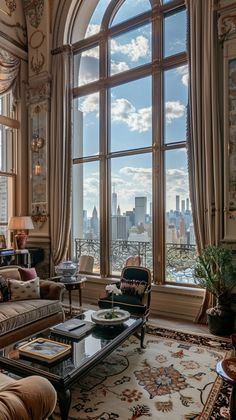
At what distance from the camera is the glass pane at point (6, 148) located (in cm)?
645

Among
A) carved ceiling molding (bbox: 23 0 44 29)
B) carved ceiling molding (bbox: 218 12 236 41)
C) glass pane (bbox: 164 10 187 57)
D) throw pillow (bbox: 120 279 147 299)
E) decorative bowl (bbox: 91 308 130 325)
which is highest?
carved ceiling molding (bbox: 23 0 44 29)

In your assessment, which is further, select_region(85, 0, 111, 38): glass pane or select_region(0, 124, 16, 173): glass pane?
select_region(0, 124, 16, 173): glass pane

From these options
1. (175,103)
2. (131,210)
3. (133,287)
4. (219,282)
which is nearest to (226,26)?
(175,103)

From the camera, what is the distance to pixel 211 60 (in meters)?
4.34

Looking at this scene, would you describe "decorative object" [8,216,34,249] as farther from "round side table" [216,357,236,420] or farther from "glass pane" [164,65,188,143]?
"round side table" [216,357,236,420]

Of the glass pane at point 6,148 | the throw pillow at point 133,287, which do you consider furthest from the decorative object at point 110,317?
the glass pane at point 6,148

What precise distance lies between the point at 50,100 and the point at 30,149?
1154 mm

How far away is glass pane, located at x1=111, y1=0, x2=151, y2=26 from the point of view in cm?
547

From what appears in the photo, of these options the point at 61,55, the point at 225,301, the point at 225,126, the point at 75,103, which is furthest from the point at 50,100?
the point at 225,301

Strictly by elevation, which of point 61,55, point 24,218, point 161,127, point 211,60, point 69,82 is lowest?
point 24,218

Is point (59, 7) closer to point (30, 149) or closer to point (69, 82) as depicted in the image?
point (69, 82)

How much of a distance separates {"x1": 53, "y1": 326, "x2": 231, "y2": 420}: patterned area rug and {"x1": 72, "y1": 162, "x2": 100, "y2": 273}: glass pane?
8.78 feet

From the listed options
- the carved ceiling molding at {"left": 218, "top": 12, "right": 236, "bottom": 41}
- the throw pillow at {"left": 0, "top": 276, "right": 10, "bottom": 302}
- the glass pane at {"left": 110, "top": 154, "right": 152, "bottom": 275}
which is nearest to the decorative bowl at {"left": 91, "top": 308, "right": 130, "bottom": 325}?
the throw pillow at {"left": 0, "top": 276, "right": 10, "bottom": 302}

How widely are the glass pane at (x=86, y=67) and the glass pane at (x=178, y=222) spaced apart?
2.50m
